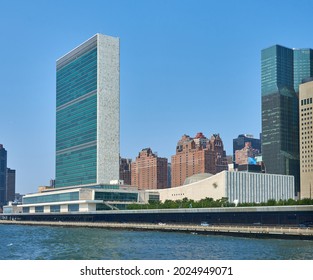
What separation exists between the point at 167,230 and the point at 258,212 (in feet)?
84.3

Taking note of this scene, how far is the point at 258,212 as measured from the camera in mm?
156125

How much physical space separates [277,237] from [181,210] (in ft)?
249

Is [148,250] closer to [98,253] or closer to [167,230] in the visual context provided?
[98,253]

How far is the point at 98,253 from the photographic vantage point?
83.5m

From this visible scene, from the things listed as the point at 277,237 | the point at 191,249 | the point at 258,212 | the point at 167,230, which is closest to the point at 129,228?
the point at 167,230

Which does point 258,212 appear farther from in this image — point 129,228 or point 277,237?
point 277,237

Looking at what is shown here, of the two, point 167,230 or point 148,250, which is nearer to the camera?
point 148,250
